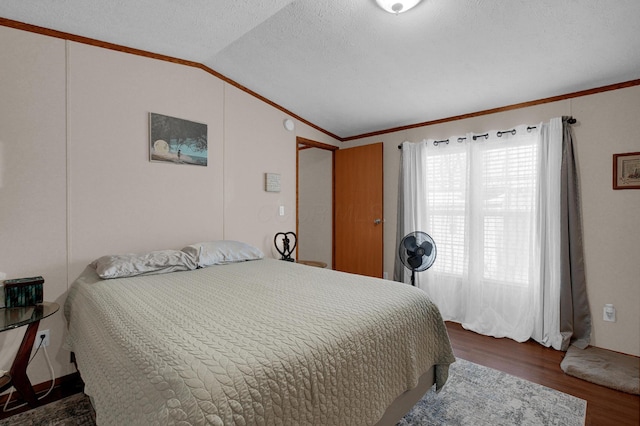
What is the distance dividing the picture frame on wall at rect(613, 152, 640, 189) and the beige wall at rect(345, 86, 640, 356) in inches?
1.5

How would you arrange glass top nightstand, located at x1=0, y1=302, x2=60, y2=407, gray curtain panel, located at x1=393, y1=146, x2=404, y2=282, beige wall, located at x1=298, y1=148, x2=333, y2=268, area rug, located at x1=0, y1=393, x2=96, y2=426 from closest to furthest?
glass top nightstand, located at x1=0, y1=302, x2=60, y2=407 < area rug, located at x1=0, y1=393, x2=96, y2=426 < gray curtain panel, located at x1=393, y1=146, x2=404, y2=282 < beige wall, located at x1=298, y1=148, x2=333, y2=268

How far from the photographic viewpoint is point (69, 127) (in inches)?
81.2

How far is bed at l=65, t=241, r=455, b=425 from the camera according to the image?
825mm

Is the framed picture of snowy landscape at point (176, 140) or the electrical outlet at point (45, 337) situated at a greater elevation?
the framed picture of snowy landscape at point (176, 140)

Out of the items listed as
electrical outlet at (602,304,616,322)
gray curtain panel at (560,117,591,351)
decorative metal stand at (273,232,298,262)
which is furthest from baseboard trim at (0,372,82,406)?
electrical outlet at (602,304,616,322)

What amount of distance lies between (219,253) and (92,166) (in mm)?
1097

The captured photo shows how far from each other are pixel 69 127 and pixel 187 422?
7.34 feet

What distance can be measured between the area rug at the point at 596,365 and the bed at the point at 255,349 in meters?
1.05

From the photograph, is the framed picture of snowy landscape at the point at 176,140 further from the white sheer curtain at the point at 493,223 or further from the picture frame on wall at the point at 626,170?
the picture frame on wall at the point at 626,170

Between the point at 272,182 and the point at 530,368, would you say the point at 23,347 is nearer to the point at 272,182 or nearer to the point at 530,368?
the point at 272,182

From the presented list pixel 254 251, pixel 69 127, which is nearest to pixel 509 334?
pixel 254 251

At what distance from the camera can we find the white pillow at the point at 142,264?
1.93 m

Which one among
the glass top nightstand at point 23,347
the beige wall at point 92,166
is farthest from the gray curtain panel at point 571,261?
the glass top nightstand at point 23,347

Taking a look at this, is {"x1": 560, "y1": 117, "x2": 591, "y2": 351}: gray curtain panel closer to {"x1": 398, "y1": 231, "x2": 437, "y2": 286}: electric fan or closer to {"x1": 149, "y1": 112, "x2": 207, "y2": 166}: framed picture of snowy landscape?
{"x1": 398, "y1": 231, "x2": 437, "y2": 286}: electric fan
